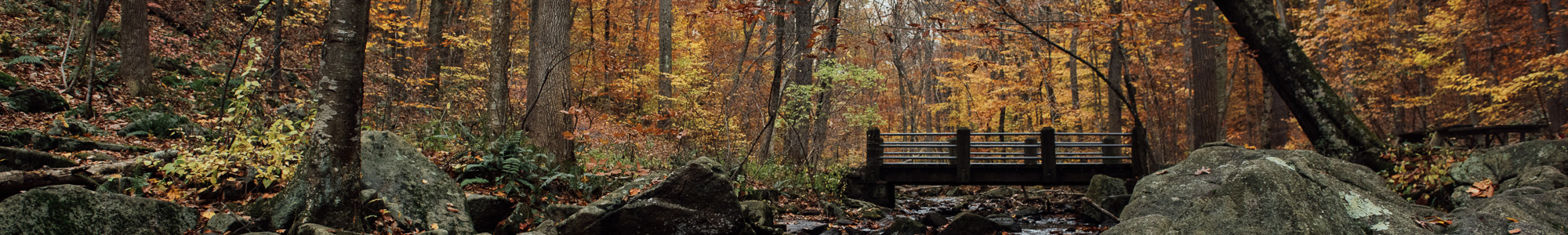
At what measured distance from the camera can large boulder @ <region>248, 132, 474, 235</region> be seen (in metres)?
5.07

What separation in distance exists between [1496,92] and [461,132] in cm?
1662

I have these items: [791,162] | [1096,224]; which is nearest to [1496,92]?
[1096,224]

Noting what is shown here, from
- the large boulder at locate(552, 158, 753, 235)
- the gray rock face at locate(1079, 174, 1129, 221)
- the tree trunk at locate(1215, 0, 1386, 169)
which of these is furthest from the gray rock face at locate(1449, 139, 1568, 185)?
the large boulder at locate(552, 158, 753, 235)

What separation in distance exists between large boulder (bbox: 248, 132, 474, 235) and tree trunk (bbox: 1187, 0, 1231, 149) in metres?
12.7

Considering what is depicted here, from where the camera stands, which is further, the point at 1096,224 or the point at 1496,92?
the point at 1496,92

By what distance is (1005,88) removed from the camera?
19.8 metres

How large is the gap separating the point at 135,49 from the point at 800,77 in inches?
396

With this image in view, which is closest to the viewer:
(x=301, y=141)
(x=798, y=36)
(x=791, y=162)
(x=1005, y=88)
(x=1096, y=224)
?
(x=301, y=141)

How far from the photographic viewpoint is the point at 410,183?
Result: 17.3 feet

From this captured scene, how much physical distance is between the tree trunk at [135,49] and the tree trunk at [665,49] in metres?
8.95

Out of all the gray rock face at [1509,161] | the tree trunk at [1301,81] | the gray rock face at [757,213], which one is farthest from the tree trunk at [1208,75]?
the gray rock face at [757,213]

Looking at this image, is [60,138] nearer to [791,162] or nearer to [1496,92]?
[791,162]

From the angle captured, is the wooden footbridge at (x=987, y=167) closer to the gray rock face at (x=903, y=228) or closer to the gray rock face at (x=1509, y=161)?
the gray rock face at (x=903, y=228)

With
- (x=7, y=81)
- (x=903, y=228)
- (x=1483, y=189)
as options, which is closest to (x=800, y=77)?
(x=903, y=228)
